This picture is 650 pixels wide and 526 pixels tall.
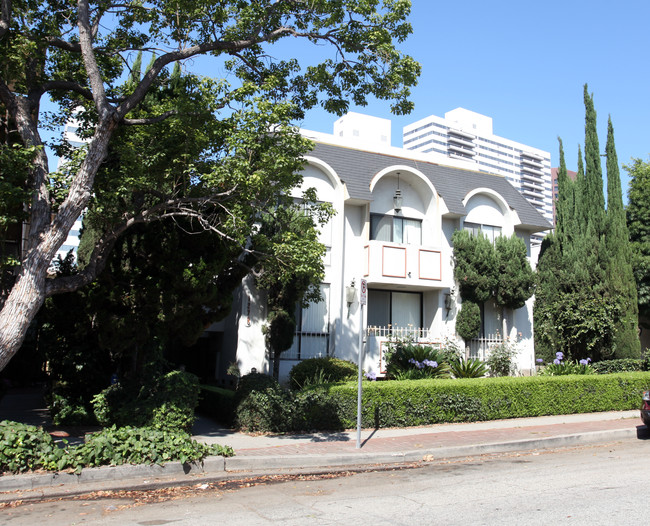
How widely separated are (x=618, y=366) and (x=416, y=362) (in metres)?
7.97

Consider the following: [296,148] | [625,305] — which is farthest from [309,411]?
[625,305]

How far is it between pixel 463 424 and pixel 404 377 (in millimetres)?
2181

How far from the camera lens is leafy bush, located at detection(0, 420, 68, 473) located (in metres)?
7.61

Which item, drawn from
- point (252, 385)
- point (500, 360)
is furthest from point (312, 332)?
point (500, 360)

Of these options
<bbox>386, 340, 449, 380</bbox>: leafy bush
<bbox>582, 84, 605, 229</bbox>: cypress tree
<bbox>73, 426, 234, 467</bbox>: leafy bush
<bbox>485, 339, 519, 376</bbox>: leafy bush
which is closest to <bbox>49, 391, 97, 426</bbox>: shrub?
<bbox>73, 426, 234, 467</bbox>: leafy bush

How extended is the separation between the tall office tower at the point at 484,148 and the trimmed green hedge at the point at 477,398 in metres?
125

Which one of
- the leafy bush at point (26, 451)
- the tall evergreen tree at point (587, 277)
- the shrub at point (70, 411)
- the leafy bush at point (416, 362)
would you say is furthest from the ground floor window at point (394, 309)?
the leafy bush at point (26, 451)

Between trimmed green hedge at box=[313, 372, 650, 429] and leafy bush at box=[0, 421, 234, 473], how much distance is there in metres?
3.93

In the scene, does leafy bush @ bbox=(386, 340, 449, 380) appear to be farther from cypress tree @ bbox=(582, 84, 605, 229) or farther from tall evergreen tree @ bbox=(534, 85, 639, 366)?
cypress tree @ bbox=(582, 84, 605, 229)

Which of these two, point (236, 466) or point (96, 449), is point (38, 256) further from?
point (236, 466)

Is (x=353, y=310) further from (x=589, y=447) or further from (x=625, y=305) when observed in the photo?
(x=625, y=305)

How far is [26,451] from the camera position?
25.5 feet

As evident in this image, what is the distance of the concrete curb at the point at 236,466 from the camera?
7508mm

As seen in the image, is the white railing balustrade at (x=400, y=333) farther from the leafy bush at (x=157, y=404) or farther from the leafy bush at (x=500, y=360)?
the leafy bush at (x=157, y=404)
